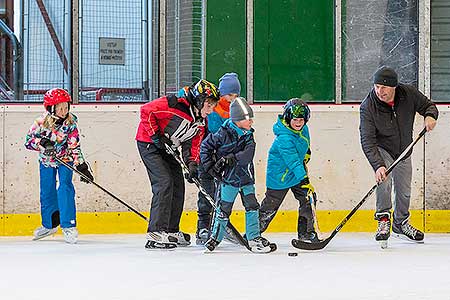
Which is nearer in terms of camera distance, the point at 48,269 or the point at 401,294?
the point at 401,294

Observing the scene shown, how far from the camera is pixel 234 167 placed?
4715 millimetres

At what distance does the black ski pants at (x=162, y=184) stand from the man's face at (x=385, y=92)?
4.08 ft

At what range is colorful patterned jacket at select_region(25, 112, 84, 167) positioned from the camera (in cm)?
544

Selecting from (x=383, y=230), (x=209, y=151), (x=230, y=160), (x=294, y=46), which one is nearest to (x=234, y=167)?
(x=230, y=160)

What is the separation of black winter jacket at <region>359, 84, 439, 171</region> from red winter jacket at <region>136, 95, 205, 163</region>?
968mm

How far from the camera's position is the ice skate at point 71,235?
5426mm

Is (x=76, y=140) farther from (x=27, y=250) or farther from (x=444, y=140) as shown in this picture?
(x=444, y=140)

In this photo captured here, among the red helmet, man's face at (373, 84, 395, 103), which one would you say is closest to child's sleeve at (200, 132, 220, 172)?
man's face at (373, 84, 395, 103)

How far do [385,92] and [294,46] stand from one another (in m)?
1.75

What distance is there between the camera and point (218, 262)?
14.4 ft

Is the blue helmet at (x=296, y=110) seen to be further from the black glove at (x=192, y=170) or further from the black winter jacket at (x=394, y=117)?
the black glove at (x=192, y=170)

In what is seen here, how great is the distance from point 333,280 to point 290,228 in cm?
236

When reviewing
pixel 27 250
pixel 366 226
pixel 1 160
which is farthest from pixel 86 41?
pixel 366 226

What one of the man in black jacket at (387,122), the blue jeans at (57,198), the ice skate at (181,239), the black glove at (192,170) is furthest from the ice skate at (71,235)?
the man in black jacket at (387,122)
